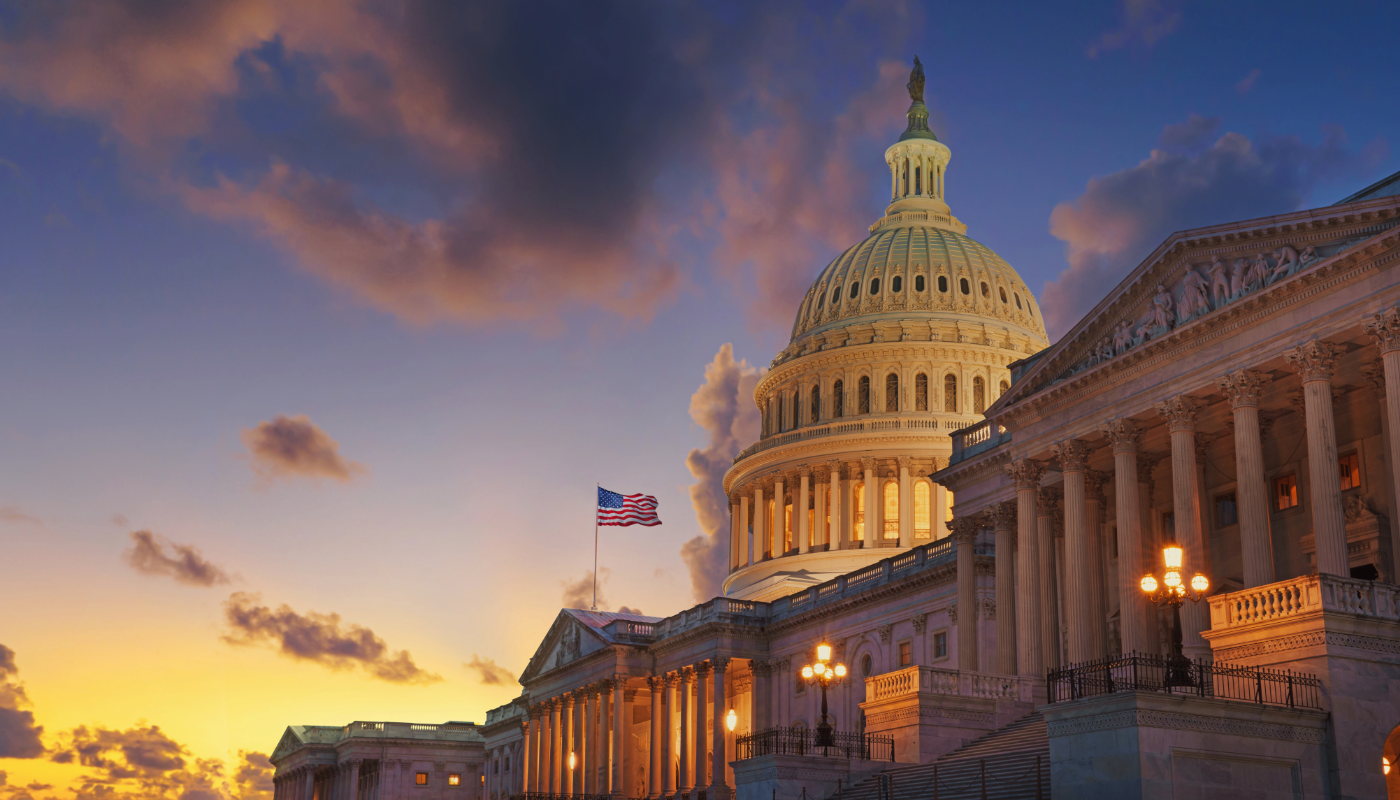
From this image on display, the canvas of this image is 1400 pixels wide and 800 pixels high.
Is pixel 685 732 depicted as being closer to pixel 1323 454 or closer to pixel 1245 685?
pixel 1323 454

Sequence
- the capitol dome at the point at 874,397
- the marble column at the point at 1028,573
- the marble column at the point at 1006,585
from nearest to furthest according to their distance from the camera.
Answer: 1. the marble column at the point at 1028,573
2. the marble column at the point at 1006,585
3. the capitol dome at the point at 874,397

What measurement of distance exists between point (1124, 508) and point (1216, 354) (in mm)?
5946

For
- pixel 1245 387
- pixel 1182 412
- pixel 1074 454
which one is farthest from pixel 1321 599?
pixel 1074 454

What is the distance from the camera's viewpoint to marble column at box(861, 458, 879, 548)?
102375 millimetres

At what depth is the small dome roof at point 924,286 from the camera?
4397 inches

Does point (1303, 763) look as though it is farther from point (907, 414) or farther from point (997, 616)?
point (907, 414)

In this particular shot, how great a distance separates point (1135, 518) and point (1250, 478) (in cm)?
564

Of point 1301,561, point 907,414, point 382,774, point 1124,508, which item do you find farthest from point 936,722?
point 382,774

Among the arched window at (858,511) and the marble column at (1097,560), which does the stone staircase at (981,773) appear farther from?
the arched window at (858,511)

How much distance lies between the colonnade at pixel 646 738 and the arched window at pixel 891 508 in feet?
74.8

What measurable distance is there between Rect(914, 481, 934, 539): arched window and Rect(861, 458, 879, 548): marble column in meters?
2.69

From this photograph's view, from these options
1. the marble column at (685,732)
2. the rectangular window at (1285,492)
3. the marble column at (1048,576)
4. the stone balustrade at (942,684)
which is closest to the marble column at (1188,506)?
the rectangular window at (1285,492)

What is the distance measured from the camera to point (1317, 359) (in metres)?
39.6

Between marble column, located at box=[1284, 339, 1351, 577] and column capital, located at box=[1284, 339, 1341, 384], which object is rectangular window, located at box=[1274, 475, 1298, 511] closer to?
marble column, located at box=[1284, 339, 1351, 577]
